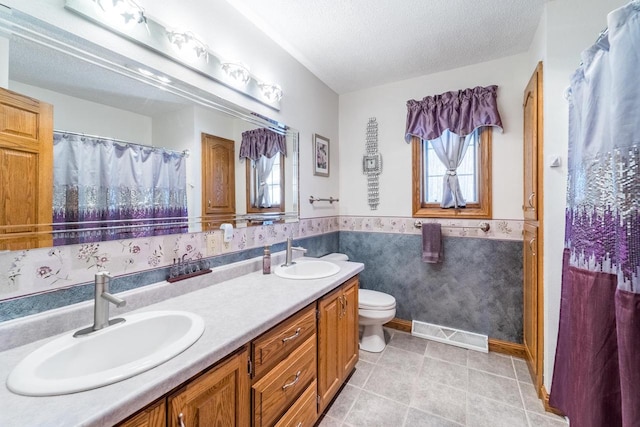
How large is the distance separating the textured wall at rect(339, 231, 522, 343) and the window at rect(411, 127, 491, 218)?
0.25m

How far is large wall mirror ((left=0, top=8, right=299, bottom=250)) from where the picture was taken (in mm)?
900

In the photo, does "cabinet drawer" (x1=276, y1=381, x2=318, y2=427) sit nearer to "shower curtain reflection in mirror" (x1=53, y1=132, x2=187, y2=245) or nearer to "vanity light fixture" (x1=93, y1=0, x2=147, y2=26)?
"shower curtain reflection in mirror" (x1=53, y1=132, x2=187, y2=245)

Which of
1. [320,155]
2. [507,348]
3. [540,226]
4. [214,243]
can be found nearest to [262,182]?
[214,243]

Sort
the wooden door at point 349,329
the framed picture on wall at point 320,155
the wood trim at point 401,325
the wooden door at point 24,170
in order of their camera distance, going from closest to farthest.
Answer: the wooden door at point 24,170 < the wooden door at point 349,329 < the framed picture on wall at point 320,155 < the wood trim at point 401,325

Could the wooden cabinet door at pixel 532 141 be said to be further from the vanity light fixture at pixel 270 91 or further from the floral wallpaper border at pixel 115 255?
the vanity light fixture at pixel 270 91

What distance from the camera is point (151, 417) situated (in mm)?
658

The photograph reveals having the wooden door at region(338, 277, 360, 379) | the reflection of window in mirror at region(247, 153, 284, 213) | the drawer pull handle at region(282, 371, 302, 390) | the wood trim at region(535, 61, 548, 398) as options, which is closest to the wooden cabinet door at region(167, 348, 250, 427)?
the drawer pull handle at region(282, 371, 302, 390)

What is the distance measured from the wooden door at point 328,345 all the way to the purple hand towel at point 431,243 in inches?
43.8

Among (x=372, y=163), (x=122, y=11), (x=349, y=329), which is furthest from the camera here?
(x=372, y=163)

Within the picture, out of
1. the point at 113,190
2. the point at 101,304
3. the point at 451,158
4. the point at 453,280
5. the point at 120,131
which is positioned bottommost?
the point at 453,280

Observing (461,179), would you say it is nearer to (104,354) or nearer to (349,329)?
(349,329)

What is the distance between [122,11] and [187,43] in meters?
0.27

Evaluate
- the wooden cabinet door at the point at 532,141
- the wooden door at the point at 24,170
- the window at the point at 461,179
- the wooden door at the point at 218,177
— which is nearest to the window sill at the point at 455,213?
the window at the point at 461,179

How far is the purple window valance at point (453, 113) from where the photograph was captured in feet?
7.08
